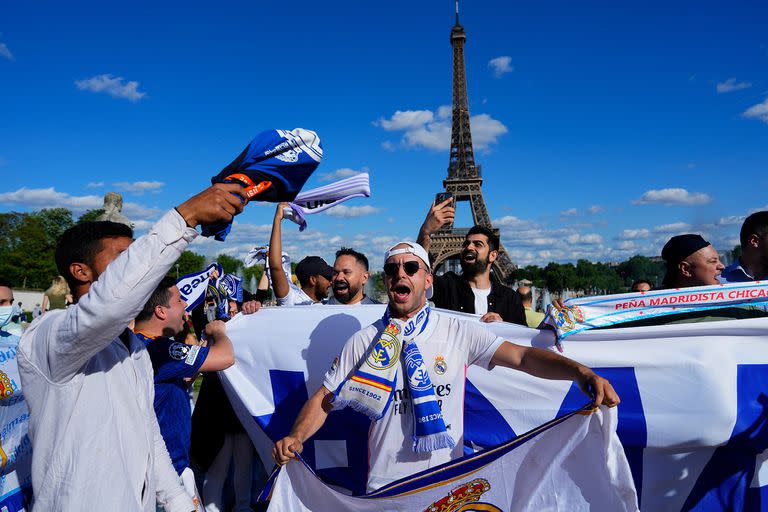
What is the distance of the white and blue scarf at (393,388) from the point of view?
2.70m

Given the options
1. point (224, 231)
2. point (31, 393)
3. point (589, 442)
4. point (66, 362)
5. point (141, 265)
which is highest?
point (224, 231)

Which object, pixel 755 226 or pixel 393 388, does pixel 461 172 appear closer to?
pixel 755 226

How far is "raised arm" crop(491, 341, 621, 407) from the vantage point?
2.47 metres

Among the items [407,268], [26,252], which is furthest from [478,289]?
[26,252]

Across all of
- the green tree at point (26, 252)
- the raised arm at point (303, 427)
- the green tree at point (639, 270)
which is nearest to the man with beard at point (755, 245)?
the raised arm at point (303, 427)

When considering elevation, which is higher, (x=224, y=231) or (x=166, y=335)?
(x=224, y=231)

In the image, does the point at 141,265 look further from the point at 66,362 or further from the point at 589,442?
the point at 589,442

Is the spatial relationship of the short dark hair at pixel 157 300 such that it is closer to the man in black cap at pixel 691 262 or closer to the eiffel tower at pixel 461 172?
the man in black cap at pixel 691 262

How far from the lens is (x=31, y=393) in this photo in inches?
74.4

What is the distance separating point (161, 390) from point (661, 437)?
327 cm

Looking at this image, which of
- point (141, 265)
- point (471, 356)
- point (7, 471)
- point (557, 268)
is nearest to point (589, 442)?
point (471, 356)

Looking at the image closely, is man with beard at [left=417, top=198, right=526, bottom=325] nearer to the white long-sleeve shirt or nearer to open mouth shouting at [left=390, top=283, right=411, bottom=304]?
open mouth shouting at [left=390, top=283, right=411, bottom=304]

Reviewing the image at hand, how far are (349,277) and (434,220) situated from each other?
4.25ft

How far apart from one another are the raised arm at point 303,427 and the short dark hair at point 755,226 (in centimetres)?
417
